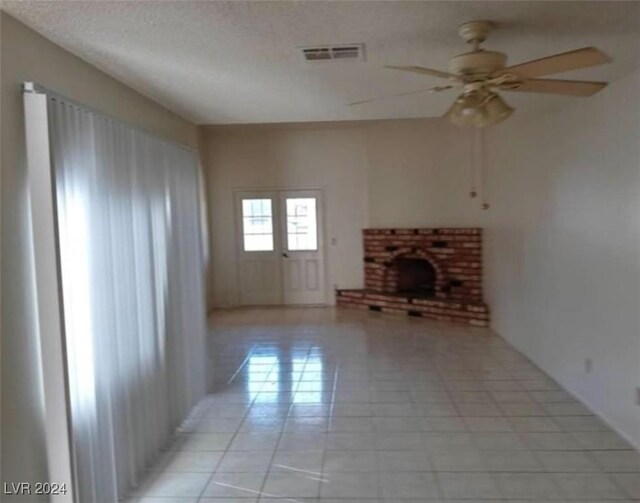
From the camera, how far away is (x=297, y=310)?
822cm

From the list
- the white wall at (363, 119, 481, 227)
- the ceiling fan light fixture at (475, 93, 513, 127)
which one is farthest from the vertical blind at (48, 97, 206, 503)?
the white wall at (363, 119, 481, 227)

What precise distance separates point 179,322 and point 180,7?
237 centimetres

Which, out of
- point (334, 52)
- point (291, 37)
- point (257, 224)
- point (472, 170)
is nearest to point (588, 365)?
point (334, 52)

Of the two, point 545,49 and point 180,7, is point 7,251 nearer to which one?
point 180,7

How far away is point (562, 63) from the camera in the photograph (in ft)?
7.36

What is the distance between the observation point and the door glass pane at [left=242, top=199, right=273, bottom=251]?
8.54 m

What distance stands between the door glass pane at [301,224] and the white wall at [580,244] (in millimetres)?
3376

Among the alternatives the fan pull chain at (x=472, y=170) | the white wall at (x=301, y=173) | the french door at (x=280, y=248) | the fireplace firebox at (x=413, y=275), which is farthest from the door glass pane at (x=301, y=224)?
the fan pull chain at (x=472, y=170)

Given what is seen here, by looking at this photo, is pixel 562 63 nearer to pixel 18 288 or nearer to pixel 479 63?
pixel 479 63

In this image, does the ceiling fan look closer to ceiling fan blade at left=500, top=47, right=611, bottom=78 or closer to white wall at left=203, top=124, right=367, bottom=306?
ceiling fan blade at left=500, top=47, right=611, bottom=78

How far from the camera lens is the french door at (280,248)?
852 centimetres

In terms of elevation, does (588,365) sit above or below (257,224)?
below

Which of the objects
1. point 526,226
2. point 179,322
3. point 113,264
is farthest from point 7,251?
point 526,226

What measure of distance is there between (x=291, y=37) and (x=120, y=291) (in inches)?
63.1
